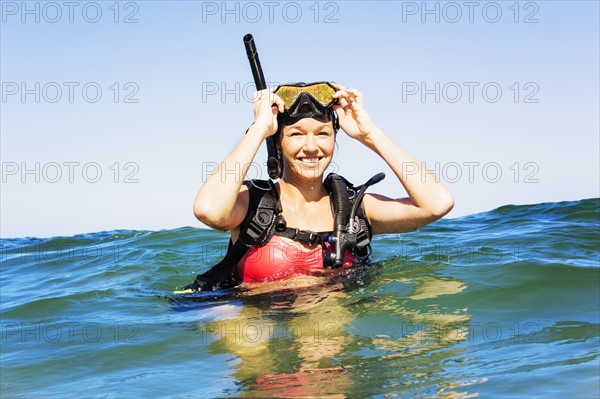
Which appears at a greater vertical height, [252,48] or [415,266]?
[252,48]

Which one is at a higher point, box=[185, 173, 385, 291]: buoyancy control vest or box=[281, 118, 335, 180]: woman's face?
box=[281, 118, 335, 180]: woman's face

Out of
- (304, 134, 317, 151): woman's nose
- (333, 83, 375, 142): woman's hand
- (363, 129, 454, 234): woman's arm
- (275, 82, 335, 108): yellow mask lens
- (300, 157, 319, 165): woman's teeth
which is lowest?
→ (363, 129, 454, 234): woman's arm

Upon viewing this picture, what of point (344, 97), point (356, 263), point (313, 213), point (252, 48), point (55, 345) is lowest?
point (55, 345)

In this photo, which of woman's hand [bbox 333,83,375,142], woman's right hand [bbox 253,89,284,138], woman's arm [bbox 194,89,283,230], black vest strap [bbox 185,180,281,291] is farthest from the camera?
woman's hand [bbox 333,83,375,142]

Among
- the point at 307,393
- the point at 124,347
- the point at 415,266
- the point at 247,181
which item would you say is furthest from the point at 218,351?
the point at 415,266

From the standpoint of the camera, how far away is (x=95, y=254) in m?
10.4

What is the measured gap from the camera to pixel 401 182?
5.31 metres

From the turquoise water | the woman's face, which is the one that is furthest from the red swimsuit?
the woman's face

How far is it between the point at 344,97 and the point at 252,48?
0.85 meters

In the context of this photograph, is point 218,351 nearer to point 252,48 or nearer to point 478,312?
point 478,312

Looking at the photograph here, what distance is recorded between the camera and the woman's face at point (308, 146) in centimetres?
538

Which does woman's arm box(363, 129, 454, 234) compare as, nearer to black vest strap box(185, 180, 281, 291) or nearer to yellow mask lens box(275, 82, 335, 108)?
yellow mask lens box(275, 82, 335, 108)

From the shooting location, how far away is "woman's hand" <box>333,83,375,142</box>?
5.47 m

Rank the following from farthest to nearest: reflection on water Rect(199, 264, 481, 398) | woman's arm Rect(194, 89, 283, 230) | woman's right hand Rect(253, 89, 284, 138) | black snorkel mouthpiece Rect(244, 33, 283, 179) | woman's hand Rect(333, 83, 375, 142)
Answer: black snorkel mouthpiece Rect(244, 33, 283, 179) < woman's hand Rect(333, 83, 375, 142) < woman's right hand Rect(253, 89, 284, 138) < woman's arm Rect(194, 89, 283, 230) < reflection on water Rect(199, 264, 481, 398)
